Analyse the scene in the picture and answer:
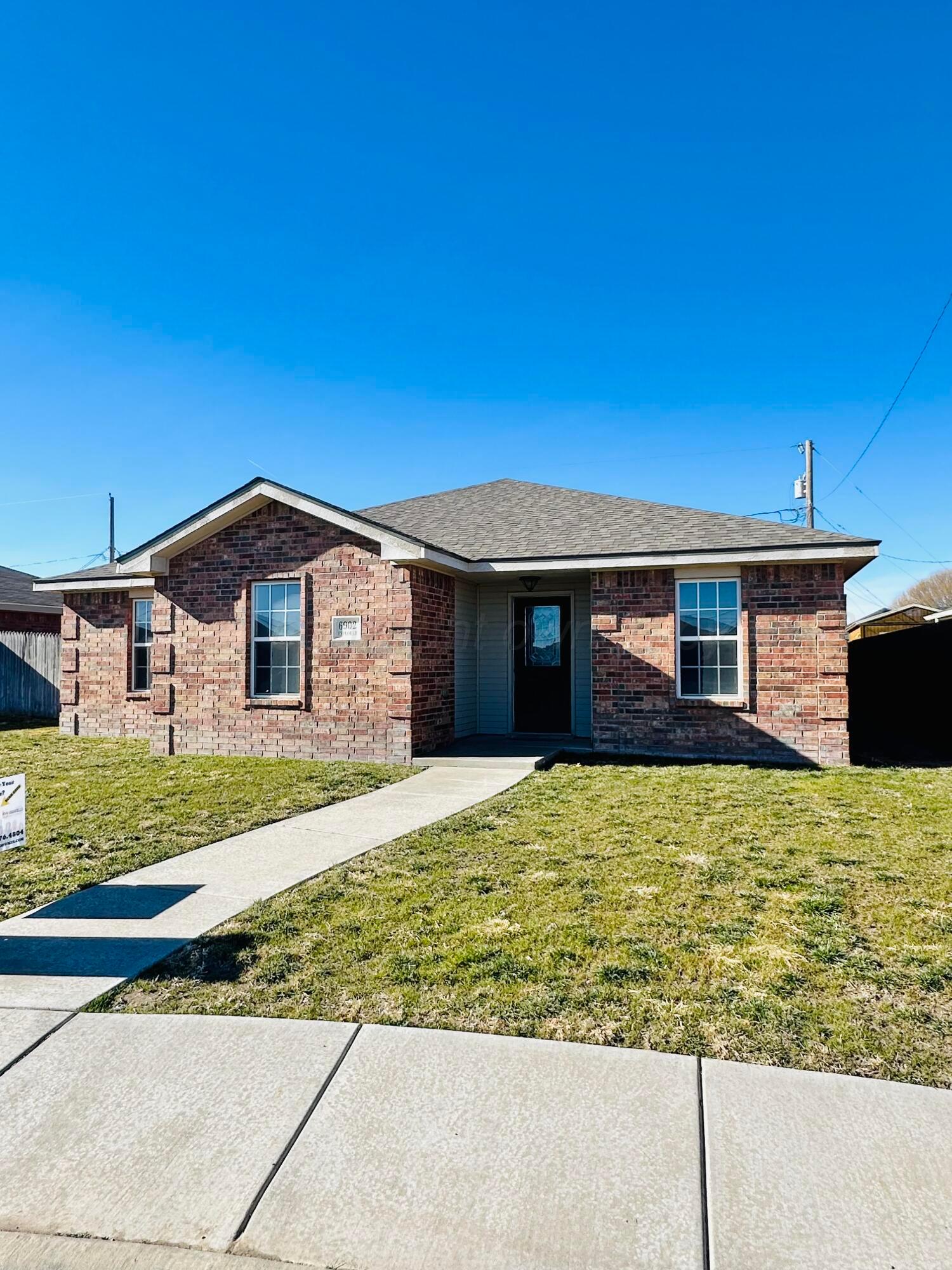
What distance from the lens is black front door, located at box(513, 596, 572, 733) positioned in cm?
1268

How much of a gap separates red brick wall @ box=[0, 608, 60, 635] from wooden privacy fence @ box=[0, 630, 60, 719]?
3001 millimetres

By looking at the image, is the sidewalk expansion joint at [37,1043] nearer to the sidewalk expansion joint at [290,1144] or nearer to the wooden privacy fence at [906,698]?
the sidewalk expansion joint at [290,1144]

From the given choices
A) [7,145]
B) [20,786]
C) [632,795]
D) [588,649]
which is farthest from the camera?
[588,649]

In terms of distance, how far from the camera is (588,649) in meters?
12.5

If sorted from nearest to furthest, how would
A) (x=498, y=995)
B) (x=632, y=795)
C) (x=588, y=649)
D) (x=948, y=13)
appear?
(x=498, y=995) → (x=632, y=795) → (x=948, y=13) → (x=588, y=649)

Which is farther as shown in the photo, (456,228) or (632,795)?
(456,228)

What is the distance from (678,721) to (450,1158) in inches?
365

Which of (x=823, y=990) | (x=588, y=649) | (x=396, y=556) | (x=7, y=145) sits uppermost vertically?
(x=7, y=145)

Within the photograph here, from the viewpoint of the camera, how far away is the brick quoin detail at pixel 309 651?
1078 cm

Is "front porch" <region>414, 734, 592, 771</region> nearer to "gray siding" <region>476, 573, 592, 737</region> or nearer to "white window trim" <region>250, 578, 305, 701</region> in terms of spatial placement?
"gray siding" <region>476, 573, 592, 737</region>

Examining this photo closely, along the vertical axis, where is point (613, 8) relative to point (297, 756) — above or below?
above

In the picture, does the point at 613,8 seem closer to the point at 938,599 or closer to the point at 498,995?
the point at 498,995

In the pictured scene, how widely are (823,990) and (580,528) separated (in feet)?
32.3

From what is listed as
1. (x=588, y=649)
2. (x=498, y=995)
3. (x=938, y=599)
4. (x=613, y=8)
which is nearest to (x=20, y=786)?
(x=498, y=995)
